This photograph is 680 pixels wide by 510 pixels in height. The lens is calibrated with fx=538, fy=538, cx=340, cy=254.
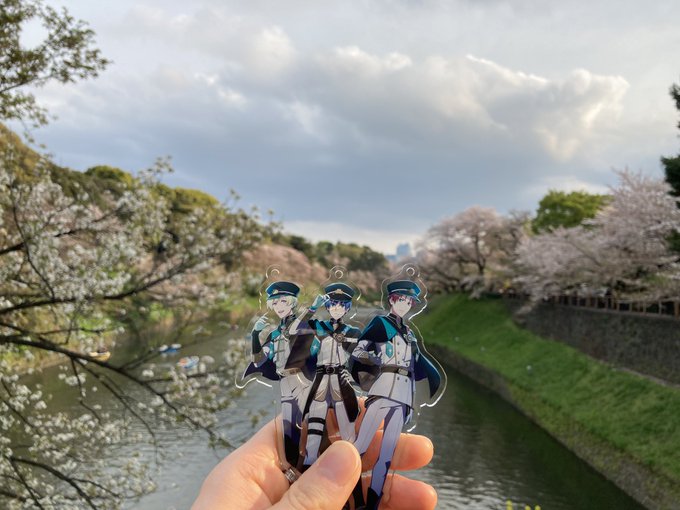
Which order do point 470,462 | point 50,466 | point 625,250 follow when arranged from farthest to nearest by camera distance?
1. point 625,250
2. point 470,462
3. point 50,466

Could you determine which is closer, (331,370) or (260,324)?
(331,370)

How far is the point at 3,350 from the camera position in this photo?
733 cm

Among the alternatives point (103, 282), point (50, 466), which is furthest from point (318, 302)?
point (50, 466)

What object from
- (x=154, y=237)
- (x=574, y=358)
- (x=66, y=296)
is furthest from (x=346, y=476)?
(x=574, y=358)

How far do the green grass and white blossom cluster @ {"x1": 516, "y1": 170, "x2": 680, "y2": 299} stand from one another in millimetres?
3438

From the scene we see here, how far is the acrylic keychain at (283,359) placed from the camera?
113 inches

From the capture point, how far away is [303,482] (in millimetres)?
2430

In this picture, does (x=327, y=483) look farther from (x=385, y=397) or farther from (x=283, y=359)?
(x=283, y=359)

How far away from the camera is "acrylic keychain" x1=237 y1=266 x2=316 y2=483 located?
2.87 metres

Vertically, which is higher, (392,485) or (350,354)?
(350,354)

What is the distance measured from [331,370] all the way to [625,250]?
22.6 m

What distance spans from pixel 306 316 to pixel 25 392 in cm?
682

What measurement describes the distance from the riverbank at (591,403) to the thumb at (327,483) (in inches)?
549

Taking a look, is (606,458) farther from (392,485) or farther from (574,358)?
(392,485)
